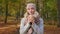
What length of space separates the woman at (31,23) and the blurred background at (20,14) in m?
8.96

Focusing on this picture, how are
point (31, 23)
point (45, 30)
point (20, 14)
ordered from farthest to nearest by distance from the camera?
point (20, 14), point (45, 30), point (31, 23)

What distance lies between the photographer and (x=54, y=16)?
13758 mm

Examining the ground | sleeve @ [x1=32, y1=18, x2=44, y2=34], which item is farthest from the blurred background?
sleeve @ [x1=32, y1=18, x2=44, y2=34]

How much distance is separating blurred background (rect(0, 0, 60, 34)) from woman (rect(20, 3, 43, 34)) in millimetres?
8959

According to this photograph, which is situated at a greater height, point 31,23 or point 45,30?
point 31,23

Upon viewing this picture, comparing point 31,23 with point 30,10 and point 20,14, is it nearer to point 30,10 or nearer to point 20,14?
point 30,10

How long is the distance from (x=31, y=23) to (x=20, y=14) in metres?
13.3

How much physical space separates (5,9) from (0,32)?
350 cm

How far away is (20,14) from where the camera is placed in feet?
51.3

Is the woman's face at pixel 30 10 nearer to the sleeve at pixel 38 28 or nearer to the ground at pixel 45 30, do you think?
the sleeve at pixel 38 28

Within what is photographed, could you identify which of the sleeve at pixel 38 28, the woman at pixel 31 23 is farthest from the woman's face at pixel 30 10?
the sleeve at pixel 38 28

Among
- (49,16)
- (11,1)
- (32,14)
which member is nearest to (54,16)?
(49,16)

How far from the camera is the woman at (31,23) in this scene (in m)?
2.38

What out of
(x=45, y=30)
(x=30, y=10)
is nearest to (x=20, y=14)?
(x=45, y=30)
